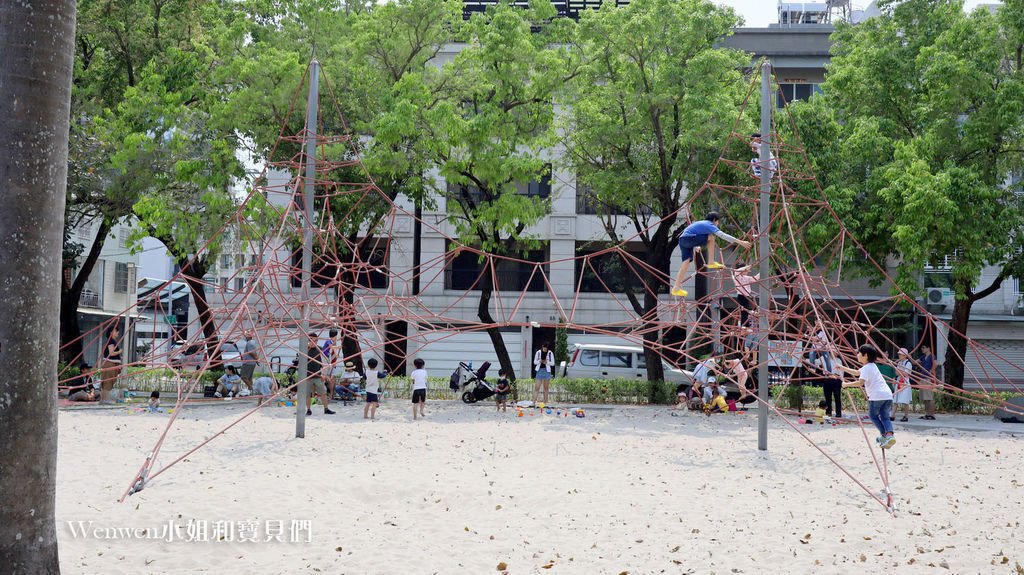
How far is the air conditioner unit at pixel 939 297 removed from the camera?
27500mm

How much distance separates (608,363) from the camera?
22.9 m

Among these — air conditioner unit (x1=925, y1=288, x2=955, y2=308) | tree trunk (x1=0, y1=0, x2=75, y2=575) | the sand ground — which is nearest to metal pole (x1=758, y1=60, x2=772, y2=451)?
the sand ground

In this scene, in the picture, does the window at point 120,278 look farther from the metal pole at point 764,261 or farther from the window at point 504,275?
the metal pole at point 764,261

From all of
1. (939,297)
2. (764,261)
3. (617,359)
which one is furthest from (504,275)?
(764,261)

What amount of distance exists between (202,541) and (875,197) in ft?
50.7

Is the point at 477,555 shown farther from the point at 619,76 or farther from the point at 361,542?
the point at 619,76

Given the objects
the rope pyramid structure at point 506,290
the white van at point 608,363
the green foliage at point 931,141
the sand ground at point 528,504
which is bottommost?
the sand ground at point 528,504

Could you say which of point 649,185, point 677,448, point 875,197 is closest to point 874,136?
point 875,197

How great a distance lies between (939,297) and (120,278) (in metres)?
33.8

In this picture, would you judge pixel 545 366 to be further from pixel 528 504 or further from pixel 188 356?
pixel 528 504

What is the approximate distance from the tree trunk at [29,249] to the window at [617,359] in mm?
19236

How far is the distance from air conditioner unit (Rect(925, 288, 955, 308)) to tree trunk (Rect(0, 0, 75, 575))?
1101 inches

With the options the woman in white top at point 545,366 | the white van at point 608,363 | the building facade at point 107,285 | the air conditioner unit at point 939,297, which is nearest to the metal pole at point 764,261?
the woman in white top at point 545,366

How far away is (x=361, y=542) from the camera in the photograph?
22.2 ft
